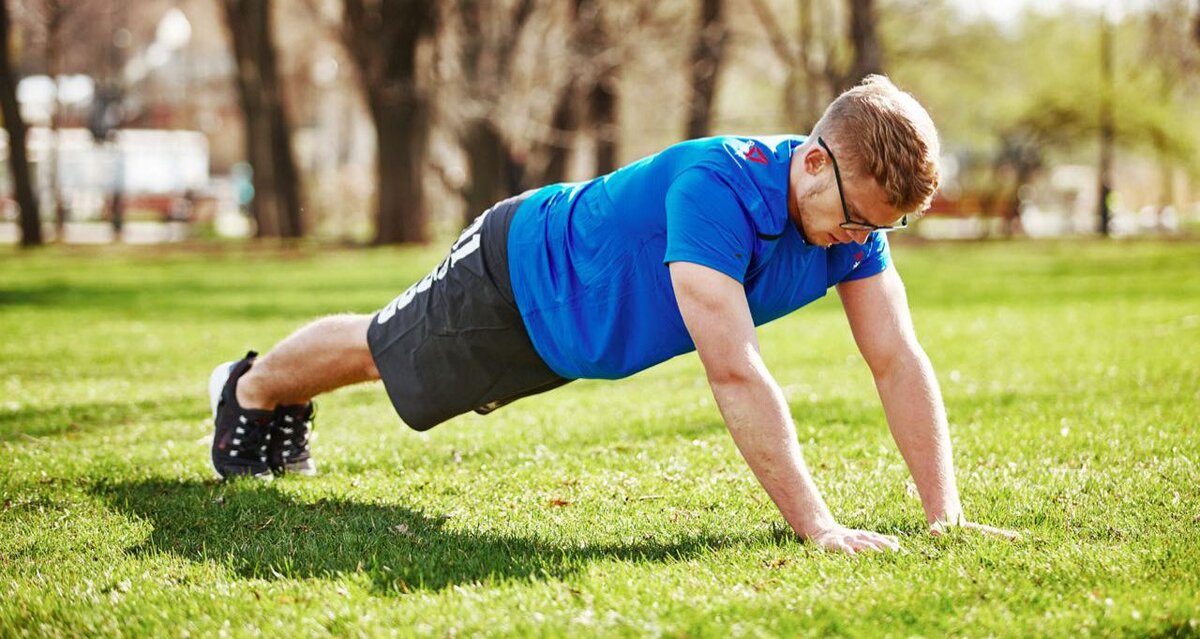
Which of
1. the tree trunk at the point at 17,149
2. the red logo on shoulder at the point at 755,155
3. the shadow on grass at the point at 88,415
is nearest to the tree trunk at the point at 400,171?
the tree trunk at the point at 17,149

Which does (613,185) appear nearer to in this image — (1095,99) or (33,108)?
(1095,99)

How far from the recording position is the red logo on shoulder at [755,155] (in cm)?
380

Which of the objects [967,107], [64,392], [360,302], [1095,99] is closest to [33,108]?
[967,107]

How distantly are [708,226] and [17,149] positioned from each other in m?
25.6

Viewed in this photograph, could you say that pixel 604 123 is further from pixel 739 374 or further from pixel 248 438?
pixel 739 374

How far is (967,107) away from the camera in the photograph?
45.8m

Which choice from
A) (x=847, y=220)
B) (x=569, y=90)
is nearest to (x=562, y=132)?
(x=569, y=90)

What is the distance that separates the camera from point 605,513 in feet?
Result: 15.1

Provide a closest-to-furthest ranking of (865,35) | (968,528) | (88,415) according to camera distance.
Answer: (968,528) → (88,415) → (865,35)

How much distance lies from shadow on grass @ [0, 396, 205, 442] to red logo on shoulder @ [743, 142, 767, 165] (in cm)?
442

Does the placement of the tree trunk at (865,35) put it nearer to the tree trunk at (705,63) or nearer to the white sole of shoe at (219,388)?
the tree trunk at (705,63)

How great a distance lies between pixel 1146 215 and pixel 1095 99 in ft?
44.6

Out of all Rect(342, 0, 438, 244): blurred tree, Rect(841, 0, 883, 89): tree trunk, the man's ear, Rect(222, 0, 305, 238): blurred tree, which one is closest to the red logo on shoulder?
the man's ear

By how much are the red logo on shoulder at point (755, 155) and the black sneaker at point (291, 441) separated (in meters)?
2.32
